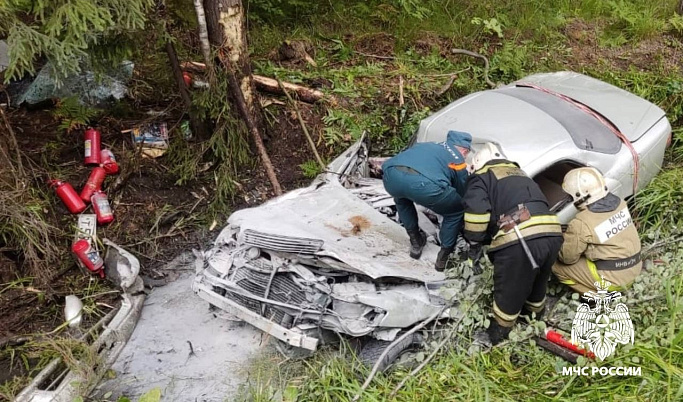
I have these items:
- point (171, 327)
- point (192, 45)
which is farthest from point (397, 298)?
point (192, 45)

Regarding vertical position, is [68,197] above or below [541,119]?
below

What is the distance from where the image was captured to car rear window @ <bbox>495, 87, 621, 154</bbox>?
4.46 m

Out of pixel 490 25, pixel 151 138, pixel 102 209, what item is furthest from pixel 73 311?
pixel 490 25

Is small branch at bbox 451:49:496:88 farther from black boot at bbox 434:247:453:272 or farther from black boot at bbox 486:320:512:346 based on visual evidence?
black boot at bbox 486:320:512:346

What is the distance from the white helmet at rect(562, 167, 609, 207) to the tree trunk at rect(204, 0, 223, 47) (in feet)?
11.3

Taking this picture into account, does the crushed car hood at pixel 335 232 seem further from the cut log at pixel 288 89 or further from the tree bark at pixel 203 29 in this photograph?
the cut log at pixel 288 89

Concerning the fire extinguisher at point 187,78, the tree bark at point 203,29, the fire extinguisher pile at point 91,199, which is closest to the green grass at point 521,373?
the fire extinguisher pile at point 91,199

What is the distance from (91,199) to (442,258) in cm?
337

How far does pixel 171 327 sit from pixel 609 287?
3.26m

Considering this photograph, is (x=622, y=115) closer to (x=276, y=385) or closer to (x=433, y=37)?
(x=433, y=37)

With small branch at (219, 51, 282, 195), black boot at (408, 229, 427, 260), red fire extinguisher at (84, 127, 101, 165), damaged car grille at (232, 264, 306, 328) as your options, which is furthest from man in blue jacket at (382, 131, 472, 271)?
red fire extinguisher at (84, 127, 101, 165)

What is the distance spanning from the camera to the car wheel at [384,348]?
368 centimetres

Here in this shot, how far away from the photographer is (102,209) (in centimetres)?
515

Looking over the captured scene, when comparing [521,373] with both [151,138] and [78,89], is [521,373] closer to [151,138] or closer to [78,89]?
[151,138]
